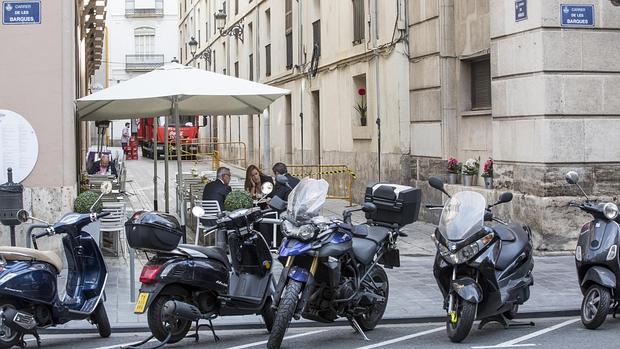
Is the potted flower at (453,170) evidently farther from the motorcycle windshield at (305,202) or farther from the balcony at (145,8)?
the balcony at (145,8)

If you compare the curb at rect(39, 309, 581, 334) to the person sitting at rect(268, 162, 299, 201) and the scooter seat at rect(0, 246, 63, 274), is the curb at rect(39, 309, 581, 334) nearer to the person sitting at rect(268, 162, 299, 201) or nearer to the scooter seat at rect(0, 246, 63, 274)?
the scooter seat at rect(0, 246, 63, 274)

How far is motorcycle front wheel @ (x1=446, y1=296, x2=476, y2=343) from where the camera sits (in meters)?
7.29

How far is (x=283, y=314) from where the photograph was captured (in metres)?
6.89

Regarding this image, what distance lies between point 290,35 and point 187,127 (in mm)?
16438

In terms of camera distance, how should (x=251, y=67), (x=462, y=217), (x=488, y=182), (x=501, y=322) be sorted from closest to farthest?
1. (x=462, y=217)
2. (x=501, y=322)
3. (x=488, y=182)
4. (x=251, y=67)

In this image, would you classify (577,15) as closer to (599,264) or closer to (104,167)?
(599,264)

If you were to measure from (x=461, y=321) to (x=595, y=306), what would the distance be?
1406 mm

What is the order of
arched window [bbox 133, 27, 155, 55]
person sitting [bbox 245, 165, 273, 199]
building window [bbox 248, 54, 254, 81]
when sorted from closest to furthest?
person sitting [bbox 245, 165, 273, 199] → building window [bbox 248, 54, 254, 81] → arched window [bbox 133, 27, 155, 55]

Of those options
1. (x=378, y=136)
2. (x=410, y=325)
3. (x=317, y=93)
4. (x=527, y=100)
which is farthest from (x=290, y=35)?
(x=410, y=325)

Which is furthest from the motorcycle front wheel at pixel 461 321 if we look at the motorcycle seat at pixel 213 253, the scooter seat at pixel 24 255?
the scooter seat at pixel 24 255

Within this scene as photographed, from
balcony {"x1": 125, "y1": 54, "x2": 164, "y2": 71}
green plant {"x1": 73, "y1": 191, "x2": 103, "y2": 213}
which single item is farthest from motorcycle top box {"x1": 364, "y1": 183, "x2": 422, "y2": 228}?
balcony {"x1": 125, "y1": 54, "x2": 164, "y2": 71}

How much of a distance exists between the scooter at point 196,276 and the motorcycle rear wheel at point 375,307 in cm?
82

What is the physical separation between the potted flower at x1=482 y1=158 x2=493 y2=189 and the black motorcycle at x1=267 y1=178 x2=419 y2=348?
19.7 ft

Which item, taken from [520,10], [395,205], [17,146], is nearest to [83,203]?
[17,146]
